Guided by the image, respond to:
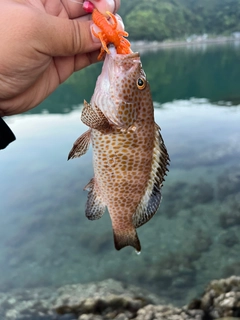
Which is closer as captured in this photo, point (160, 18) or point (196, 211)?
point (196, 211)

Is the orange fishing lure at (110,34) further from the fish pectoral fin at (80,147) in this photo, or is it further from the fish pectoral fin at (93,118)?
the fish pectoral fin at (80,147)

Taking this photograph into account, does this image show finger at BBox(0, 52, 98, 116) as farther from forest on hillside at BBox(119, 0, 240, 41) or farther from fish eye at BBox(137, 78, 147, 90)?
forest on hillside at BBox(119, 0, 240, 41)

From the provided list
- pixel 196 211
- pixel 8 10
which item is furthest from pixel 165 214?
pixel 8 10

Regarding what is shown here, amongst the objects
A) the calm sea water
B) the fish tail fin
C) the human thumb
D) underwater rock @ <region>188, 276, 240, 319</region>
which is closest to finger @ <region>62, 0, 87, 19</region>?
the human thumb

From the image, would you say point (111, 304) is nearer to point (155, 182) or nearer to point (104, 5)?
point (155, 182)

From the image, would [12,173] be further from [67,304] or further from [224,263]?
[224,263]

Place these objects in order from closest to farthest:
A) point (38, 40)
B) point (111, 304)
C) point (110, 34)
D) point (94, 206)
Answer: point (110, 34)
point (38, 40)
point (94, 206)
point (111, 304)

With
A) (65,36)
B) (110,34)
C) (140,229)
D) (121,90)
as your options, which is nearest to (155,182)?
(121,90)
